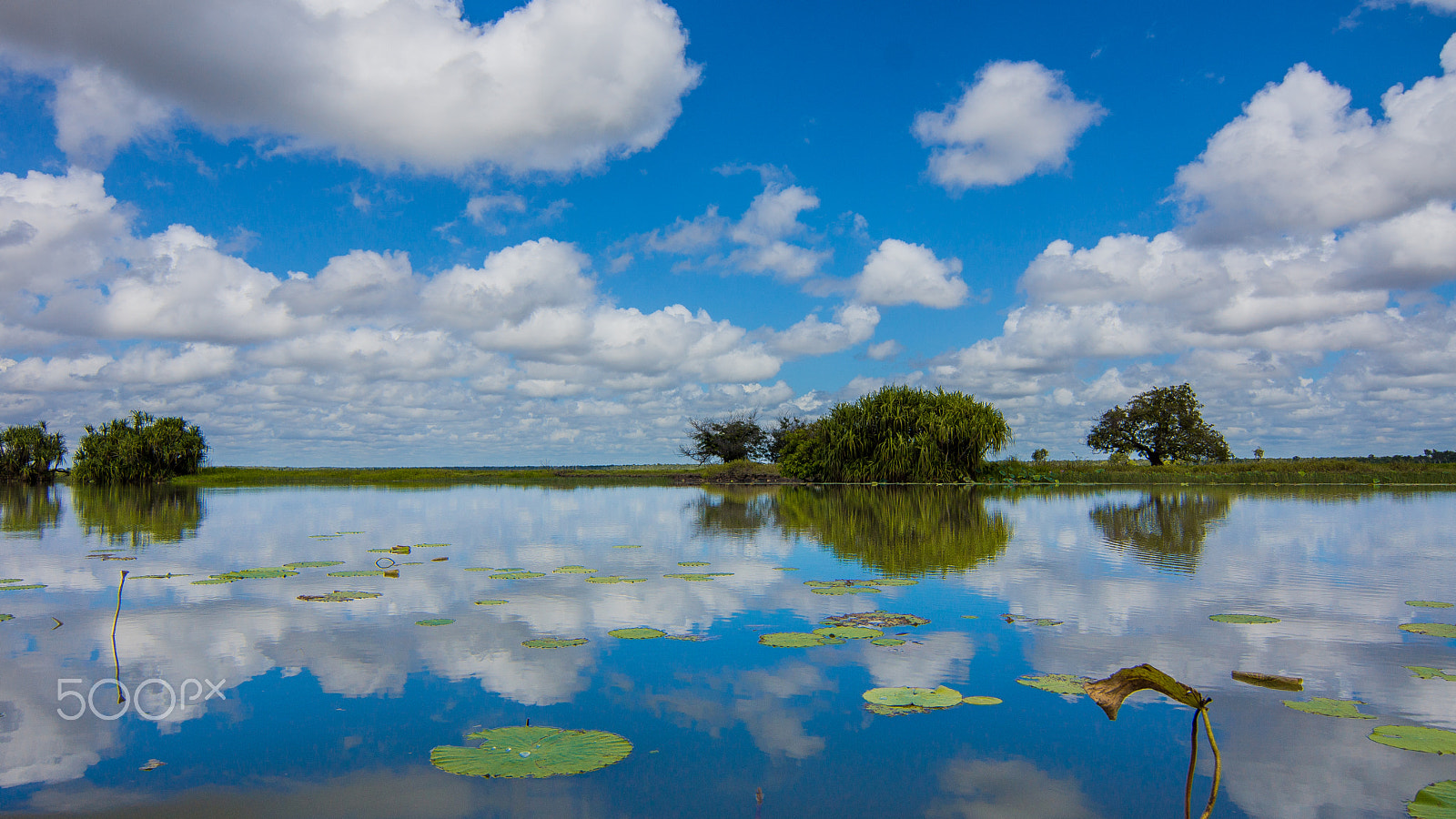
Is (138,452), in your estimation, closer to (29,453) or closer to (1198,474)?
(29,453)

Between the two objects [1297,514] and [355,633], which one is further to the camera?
[1297,514]

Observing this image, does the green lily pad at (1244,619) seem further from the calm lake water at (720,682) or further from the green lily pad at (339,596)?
the green lily pad at (339,596)

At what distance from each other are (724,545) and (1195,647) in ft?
25.9

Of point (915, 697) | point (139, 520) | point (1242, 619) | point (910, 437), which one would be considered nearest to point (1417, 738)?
point (915, 697)

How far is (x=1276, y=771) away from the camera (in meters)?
3.62

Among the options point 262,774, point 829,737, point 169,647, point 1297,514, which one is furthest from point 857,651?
point 1297,514

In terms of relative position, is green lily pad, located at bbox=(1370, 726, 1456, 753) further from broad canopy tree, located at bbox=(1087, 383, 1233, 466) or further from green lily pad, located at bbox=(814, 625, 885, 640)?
broad canopy tree, located at bbox=(1087, 383, 1233, 466)

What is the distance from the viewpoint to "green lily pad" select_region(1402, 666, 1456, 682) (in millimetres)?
4988

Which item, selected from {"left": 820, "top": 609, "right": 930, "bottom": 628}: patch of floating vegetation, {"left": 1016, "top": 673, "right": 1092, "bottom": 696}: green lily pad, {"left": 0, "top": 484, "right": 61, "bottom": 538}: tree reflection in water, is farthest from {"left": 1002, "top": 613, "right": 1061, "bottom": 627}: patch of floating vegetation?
{"left": 0, "top": 484, "right": 61, "bottom": 538}: tree reflection in water

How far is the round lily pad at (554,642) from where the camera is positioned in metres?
5.86

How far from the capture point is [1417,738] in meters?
3.89

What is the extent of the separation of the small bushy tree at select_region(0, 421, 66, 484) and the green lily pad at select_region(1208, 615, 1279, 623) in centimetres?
6514

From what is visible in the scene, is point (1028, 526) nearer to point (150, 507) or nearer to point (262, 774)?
point (262, 774)

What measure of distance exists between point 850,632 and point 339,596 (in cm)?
502
